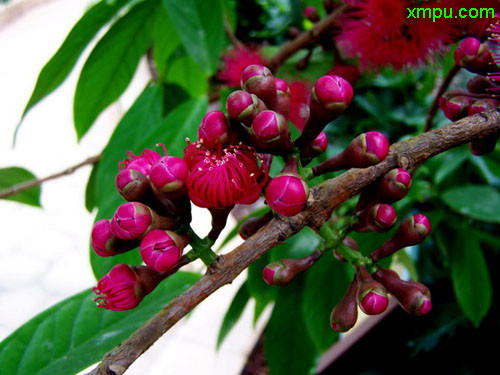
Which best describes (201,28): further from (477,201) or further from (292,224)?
(477,201)

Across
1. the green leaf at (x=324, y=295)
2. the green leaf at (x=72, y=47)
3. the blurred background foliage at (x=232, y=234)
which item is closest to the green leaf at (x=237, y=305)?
the blurred background foliage at (x=232, y=234)

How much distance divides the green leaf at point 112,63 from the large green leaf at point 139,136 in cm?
5

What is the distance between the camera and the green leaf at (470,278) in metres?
0.86

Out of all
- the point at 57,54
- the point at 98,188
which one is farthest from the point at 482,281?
the point at 57,54

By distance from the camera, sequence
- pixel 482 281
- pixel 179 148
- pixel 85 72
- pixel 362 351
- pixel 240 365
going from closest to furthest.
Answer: pixel 179 148 < pixel 85 72 < pixel 482 281 < pixel 362 351 < pixel 240 365

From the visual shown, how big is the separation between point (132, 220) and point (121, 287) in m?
0.05

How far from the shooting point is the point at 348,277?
0.63 m

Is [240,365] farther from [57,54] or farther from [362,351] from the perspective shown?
[57,54]

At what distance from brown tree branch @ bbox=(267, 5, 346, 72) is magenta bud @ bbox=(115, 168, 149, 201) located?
49cm

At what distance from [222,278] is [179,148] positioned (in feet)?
1.07

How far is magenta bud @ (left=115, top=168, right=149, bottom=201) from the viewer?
1.07 ft

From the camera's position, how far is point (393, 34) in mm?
587

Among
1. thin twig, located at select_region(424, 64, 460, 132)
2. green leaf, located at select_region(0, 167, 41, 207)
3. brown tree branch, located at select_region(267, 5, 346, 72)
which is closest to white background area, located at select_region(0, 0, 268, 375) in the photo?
green leaf, located at select_region(0, 167, 41, 207)

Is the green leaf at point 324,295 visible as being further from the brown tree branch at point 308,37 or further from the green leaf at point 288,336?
the brown tree branch at point 308,37
